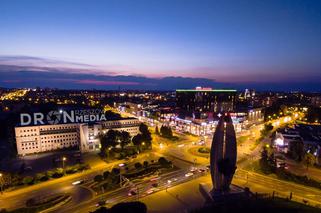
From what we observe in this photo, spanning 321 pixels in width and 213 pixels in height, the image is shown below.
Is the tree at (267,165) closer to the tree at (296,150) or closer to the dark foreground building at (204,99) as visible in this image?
the tree at (296,150)

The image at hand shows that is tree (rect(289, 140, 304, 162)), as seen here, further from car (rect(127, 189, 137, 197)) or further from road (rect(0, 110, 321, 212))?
car (rect(127, 189, 137, 197))

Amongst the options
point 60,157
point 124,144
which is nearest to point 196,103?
point 124,144

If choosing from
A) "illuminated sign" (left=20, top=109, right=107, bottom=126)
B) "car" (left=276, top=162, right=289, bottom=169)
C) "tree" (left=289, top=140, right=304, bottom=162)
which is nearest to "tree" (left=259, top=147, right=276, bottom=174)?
"car" (left=276, top=162, right=289, bottom=169)

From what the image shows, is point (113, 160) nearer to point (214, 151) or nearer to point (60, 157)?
point (60, 157)

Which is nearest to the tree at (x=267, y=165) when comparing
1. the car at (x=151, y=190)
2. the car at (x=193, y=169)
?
the car at (x=193, y=169)

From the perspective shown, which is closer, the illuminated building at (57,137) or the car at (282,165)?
the car at (282,165)
